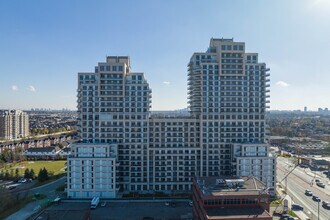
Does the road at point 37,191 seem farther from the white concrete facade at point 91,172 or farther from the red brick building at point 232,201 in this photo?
the red brick building at point 232,201

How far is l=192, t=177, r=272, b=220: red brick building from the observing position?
42938 millimetres

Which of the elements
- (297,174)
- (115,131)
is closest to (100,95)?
(115,131)

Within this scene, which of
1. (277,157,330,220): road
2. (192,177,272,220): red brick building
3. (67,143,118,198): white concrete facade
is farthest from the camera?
(67,143,118,198): white concrete facade

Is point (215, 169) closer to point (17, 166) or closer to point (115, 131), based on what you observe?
point (115, 131)

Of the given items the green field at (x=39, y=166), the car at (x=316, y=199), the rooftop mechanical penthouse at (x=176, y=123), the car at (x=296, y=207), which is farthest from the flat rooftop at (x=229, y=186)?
the green field at (x=39, y=166)

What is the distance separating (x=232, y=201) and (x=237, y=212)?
7.99ft

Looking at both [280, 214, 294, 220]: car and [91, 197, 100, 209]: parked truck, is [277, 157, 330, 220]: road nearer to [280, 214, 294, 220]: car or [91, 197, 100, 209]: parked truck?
[280, 214, 294, 220]: car

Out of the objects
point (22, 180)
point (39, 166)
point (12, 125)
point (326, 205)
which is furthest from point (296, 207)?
point (12, 125)

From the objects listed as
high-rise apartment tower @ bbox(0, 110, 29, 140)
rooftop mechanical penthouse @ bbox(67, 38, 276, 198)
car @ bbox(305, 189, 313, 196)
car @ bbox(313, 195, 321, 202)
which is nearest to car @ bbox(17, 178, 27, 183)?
rooftop mechanical penthouse @ bbox(67, 38, 276, 198)

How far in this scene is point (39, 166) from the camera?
106000 millimetres

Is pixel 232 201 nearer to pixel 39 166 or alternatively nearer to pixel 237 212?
pixel 237 212

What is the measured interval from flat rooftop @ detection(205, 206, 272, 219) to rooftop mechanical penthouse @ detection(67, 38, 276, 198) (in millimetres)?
27141

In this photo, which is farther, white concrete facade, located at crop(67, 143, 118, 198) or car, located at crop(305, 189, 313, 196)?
car, located at crop(305, 189, 313, 196)

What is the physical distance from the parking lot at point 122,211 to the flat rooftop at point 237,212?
14.5 m
